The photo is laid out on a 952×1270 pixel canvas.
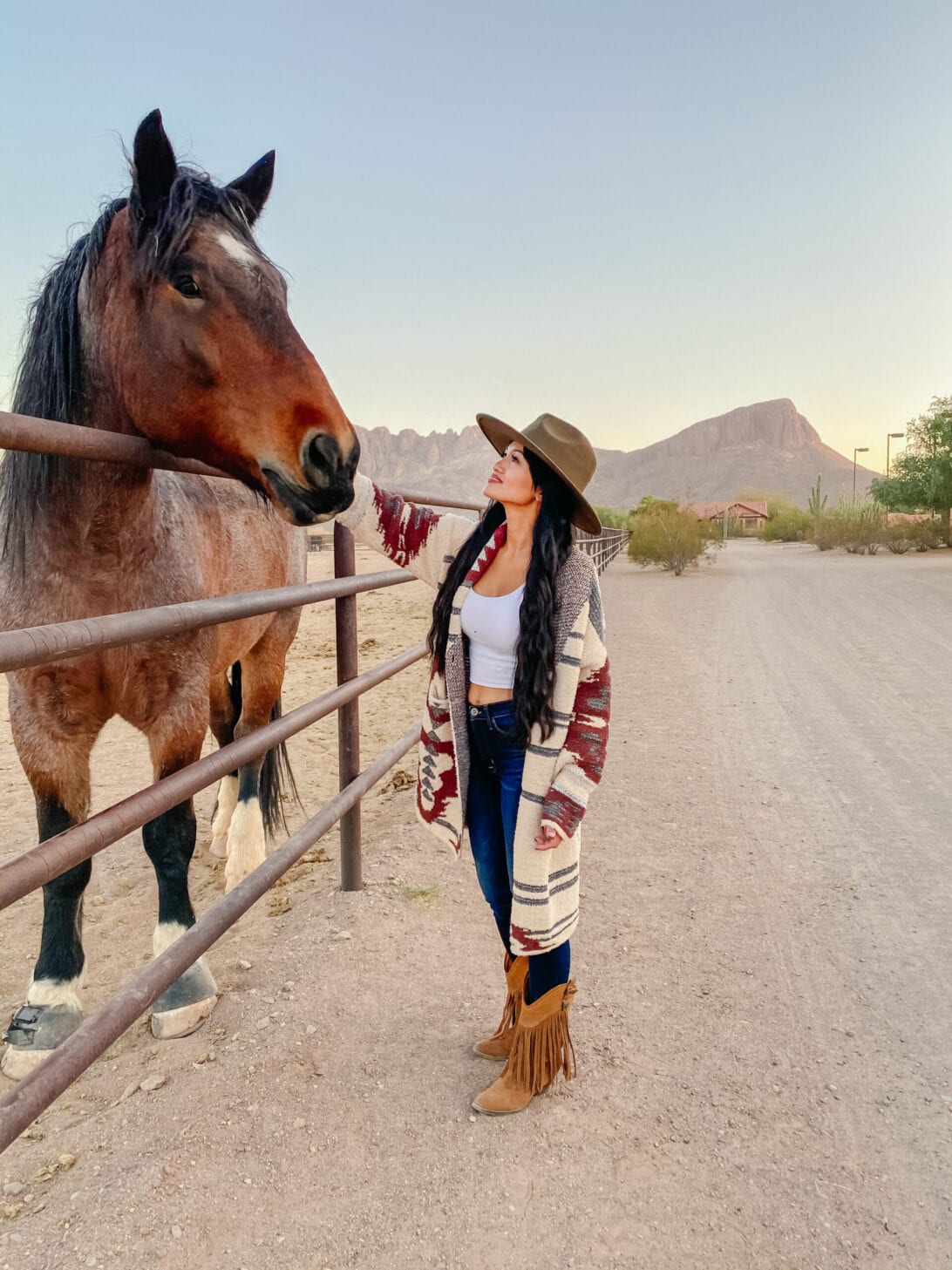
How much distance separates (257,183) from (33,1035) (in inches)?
97.8

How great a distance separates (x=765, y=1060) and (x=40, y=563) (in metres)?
2.36

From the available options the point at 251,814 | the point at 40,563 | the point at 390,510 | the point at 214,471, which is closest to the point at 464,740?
the point at 390,510

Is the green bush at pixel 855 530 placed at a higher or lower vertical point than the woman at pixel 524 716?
higher

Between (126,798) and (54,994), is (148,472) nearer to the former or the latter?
(126,798)

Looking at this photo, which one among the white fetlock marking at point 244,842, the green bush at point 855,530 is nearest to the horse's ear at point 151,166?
the white fetlock marking at point 244,842

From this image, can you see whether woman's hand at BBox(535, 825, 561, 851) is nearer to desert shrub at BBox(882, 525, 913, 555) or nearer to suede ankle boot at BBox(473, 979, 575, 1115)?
suede ankle boot at BBox(473, 979, 575, 1115)

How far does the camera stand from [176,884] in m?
2.50

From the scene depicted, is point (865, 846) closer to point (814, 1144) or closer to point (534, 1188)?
point (814, 1144)

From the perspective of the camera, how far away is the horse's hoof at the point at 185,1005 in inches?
91.7

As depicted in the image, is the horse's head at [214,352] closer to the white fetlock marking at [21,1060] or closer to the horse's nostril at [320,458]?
the horse's nostril at [320,458]

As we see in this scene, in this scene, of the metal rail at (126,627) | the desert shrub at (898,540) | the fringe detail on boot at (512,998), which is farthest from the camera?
the desert shrub at (898,540)

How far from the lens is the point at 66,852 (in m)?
1.44

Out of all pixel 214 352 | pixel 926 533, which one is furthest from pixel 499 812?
pixel 926 533

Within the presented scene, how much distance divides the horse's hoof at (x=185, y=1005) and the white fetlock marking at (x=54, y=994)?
0.23m
